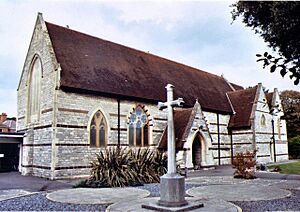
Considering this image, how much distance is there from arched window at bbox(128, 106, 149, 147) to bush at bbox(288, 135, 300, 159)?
79.7 ft

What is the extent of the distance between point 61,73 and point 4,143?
7513 mm

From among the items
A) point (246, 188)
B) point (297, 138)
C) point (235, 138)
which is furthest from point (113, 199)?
point (297, 138)

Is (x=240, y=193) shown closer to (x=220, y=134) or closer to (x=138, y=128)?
(x=138, y=128)

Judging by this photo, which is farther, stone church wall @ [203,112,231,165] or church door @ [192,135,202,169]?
stone church wall @ [203,112,231,165]

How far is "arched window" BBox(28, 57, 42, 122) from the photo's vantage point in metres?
19.9

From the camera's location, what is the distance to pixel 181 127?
21203mm

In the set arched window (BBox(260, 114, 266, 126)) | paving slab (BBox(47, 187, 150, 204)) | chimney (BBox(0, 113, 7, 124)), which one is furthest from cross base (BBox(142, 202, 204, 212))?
chimney (BBox(0, 113, 7, 124))

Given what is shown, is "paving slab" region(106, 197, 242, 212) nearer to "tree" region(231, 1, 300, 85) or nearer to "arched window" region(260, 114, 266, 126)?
"tree" region(231, 1, 300, 85)

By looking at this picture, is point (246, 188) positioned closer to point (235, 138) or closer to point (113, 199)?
point (113, 199)

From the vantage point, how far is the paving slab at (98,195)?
9.81 meters

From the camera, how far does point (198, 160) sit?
22.8 metres

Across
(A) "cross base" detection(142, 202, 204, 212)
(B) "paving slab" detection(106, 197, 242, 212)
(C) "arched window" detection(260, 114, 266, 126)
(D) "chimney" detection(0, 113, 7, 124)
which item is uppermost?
(D) "chimney" detection(0, 113, 7, 124)

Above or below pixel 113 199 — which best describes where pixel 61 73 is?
above

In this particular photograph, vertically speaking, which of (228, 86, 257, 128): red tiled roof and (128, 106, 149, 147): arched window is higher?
(228, 86, 257, 128): red tiled roof
